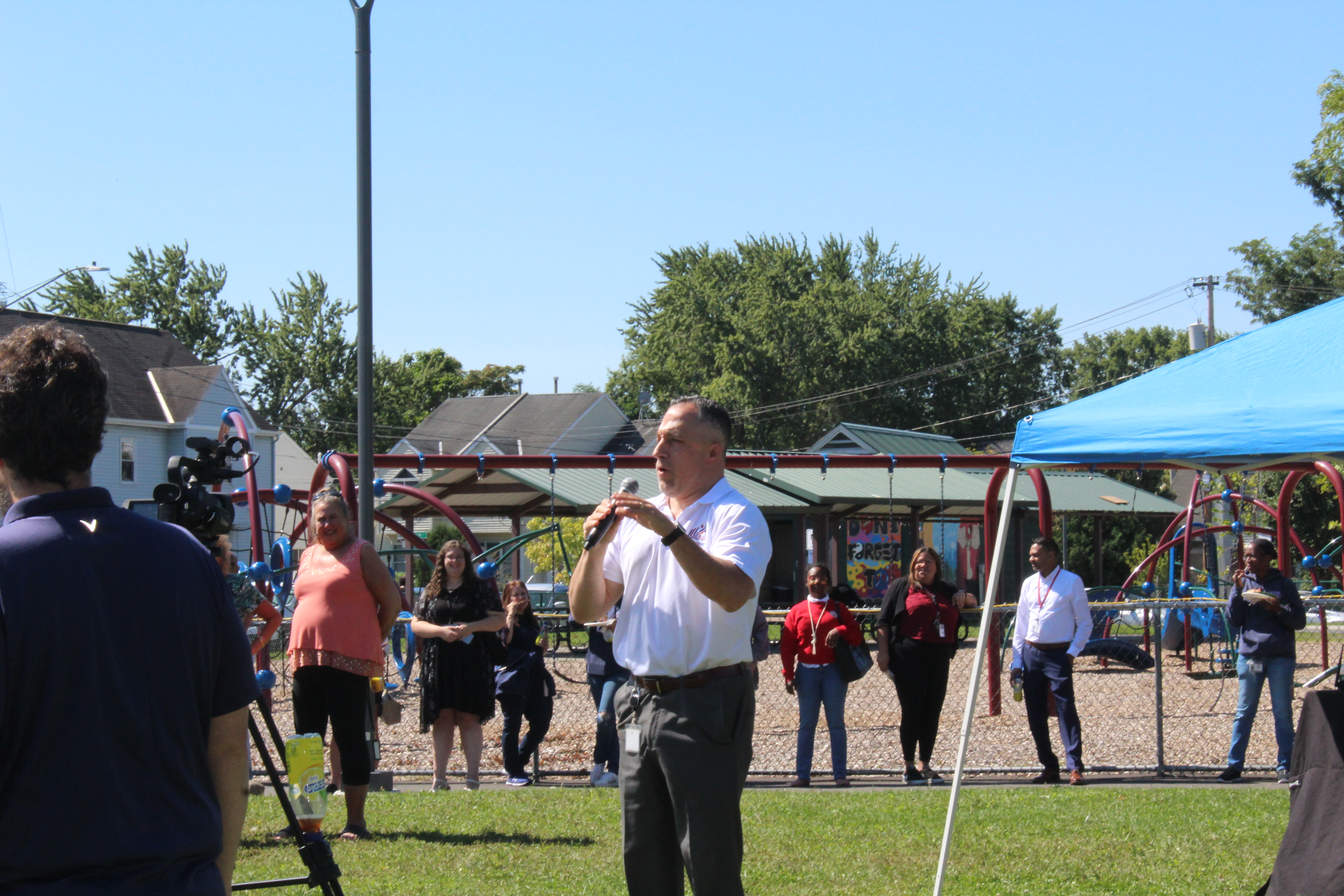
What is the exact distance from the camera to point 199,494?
517 cm

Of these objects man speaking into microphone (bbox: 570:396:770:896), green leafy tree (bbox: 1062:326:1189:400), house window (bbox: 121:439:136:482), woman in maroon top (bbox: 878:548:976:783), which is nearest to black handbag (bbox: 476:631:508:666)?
woman in maroon top (bbox: 878:548:976:783)

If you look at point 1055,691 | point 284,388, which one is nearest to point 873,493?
point 1055,691

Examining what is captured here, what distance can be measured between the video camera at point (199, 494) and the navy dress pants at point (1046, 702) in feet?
20.8

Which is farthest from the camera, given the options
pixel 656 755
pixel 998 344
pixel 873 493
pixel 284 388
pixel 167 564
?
pixel 284 388

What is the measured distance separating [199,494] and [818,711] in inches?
233

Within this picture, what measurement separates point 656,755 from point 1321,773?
3.12 meters

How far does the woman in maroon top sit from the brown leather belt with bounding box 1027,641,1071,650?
60cm

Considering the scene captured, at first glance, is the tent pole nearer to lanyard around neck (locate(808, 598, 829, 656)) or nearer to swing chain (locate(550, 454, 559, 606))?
lanyard around neck (locate(808, 598, 829, 656))

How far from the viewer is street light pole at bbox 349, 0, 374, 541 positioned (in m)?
9.07

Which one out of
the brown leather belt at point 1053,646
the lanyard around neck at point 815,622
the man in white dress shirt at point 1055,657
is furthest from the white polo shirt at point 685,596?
the brown leather belt at point 1053,646

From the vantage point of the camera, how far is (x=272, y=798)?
8438mm

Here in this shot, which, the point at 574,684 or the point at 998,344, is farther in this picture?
the point at 998,344

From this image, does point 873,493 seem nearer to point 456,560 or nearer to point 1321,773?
point 456,560

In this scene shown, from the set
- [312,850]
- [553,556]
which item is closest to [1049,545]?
[312,850]
